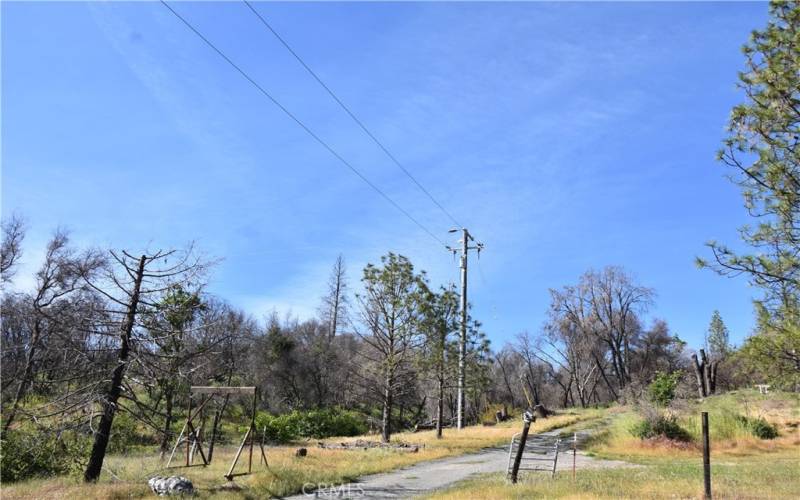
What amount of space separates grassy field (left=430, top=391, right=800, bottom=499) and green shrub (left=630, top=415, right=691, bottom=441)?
1.42 feet

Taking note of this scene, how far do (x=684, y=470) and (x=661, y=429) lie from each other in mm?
9901

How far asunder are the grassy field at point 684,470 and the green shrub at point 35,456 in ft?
31.5

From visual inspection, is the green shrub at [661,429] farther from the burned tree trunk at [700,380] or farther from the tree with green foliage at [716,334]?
the tree with green foliage at [716,334]

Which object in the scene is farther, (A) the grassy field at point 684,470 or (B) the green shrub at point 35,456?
(B) the green shrub at point 35,456

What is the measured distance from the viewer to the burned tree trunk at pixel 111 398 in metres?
12.5

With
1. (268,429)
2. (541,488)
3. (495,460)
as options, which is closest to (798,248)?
(541,488)

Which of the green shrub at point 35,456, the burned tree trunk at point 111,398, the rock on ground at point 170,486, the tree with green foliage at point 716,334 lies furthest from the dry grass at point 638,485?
the tree with green foliage at point 716,334

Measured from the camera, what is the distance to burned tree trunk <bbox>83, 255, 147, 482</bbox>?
A: 12.5m

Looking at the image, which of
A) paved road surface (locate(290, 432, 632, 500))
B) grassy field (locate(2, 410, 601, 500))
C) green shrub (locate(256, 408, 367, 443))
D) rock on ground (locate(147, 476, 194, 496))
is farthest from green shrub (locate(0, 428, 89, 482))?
green shrub (locate(256, 408, 367, 443))

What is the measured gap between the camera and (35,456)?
579 inches

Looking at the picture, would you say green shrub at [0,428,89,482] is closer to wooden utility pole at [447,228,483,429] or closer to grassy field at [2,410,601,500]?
grassy field at [2,410,601,500]

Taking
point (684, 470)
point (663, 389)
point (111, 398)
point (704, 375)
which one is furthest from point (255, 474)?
point (704, 375)

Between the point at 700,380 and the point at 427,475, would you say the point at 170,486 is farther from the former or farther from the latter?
the point at 700,380

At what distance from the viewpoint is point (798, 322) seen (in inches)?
366
